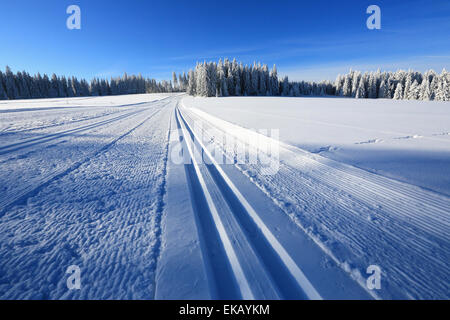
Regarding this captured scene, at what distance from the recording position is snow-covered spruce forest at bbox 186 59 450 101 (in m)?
50.3

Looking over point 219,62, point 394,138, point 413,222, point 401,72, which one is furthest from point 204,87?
point 401,72

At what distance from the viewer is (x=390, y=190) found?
310 centimetres

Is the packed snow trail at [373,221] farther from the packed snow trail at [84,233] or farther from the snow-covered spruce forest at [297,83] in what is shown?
the snow-covered spruce forest at [297,83]

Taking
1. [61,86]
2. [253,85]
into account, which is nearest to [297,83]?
[253,85]

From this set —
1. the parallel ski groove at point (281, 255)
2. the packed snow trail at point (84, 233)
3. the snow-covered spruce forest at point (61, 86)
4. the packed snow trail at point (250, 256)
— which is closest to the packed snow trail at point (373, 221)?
the packed snow trail at point (250, 256)

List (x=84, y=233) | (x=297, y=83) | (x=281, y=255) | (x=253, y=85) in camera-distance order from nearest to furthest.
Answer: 1. (x=281, y=255)
2. (x=84, y=233)
3. (x=253, y=85)
4. (x=297, y=83)

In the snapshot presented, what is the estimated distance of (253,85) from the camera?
6116 centimetres

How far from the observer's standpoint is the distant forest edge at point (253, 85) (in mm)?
52031

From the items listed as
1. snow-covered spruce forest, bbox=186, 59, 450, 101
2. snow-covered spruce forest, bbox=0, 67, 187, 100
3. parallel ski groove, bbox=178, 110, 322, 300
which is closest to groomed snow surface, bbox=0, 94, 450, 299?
Answer: parallel ski groove, bbox=178, 110, 322, 300

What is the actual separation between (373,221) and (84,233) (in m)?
3.75

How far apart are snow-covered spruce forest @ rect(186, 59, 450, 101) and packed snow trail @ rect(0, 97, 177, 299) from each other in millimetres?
53083

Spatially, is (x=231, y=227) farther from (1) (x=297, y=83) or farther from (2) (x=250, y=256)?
(1) (x=297, y=83)

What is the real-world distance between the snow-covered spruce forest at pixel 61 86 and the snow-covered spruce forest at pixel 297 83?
4437 centimetres
